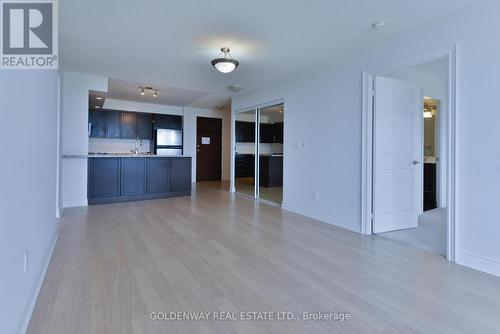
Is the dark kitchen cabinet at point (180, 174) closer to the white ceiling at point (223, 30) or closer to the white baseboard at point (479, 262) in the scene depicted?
the white ceiling at point (223, 30)

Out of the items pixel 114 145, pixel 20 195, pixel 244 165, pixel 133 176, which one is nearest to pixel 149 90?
pixel 133 176

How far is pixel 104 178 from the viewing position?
5.25 m

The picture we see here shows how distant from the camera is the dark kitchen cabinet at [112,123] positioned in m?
7.68

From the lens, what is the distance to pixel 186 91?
6.39m

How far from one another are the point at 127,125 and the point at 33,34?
214 inches

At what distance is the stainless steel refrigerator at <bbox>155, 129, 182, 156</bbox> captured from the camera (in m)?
8.37

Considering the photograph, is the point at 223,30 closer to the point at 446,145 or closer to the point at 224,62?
the point at 224,62

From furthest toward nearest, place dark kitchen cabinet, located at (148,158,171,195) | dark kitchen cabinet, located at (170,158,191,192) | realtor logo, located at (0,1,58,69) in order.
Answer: dark kitchen cabinet, located at (170,158,191,192), dark kitchen cabinet, located at (148,158,171,195), realtor logo, located at (0,1,58,69)

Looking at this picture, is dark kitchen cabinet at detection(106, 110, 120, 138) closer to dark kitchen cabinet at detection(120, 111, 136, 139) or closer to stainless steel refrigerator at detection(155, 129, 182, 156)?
dark kitchen cabinet at detection(120, 111, 136, 139)

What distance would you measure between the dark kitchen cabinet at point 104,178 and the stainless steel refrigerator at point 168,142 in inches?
120

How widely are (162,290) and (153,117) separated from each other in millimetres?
7117

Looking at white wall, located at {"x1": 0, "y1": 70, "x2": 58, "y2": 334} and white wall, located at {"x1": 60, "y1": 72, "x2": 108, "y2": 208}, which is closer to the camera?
white wall, located at {"x1": 0, "y1": 70, "x2": 58, "y2": 334}

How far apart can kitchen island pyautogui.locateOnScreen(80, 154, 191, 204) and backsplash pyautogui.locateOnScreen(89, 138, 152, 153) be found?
281 cm

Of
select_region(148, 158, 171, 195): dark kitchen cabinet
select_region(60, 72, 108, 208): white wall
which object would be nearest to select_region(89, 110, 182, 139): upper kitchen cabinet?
select_region(60, 72, 108, 208): white wall
